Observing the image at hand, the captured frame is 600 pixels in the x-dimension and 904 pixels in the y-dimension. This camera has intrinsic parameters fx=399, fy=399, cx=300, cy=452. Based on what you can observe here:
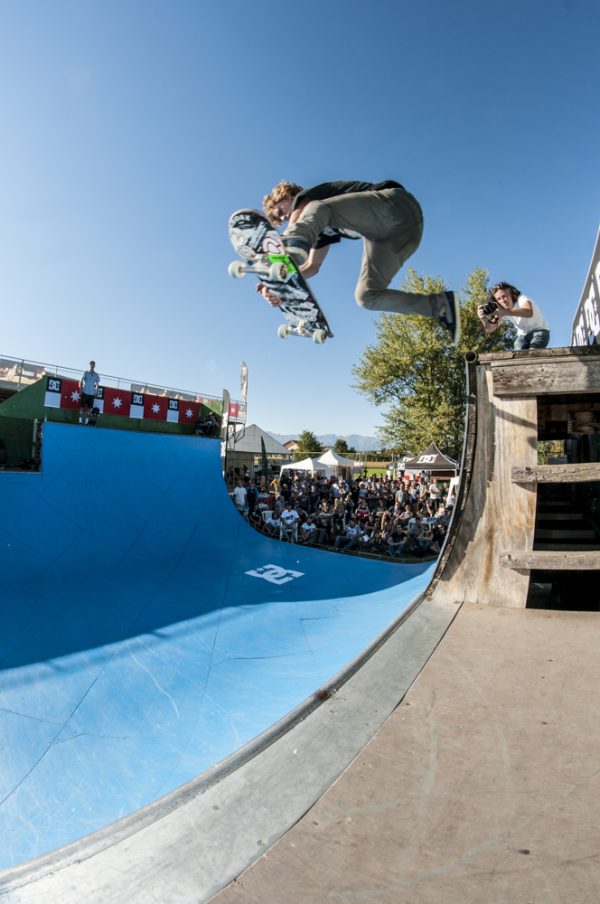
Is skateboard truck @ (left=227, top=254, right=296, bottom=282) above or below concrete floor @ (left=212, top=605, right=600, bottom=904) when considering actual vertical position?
above

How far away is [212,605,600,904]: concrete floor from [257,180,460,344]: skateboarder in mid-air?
2700 millimetres

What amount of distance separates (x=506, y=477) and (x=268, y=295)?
2.44 metres

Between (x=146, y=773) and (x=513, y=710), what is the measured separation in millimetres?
2285

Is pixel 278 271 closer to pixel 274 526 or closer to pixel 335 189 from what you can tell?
pixel 335 189

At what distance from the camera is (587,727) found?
1.54 m

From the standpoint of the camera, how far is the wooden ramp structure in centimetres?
287

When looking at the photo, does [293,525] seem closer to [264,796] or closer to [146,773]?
[146,773]

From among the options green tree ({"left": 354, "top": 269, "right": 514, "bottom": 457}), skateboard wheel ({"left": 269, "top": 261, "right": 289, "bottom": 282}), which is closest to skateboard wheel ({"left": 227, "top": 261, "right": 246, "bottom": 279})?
skateboard wheel ({"left": 269, "top": 261, "right": 289, "bottom": 282})

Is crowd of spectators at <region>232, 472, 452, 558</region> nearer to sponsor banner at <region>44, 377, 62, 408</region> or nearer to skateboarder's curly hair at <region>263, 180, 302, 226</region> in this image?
sponsor banner at <region>44, 377, 62, 408</region>

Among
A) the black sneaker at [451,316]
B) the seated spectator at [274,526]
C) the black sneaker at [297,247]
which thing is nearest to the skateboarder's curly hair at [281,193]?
the black sneaker at [297,247]

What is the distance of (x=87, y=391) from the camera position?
1131cm

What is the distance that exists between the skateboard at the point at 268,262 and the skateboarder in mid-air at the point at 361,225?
10 cm

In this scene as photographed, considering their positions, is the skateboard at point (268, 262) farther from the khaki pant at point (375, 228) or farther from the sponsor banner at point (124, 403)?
the sponsor banner at point (124, 403)

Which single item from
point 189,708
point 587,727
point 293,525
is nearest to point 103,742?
point 189,708
